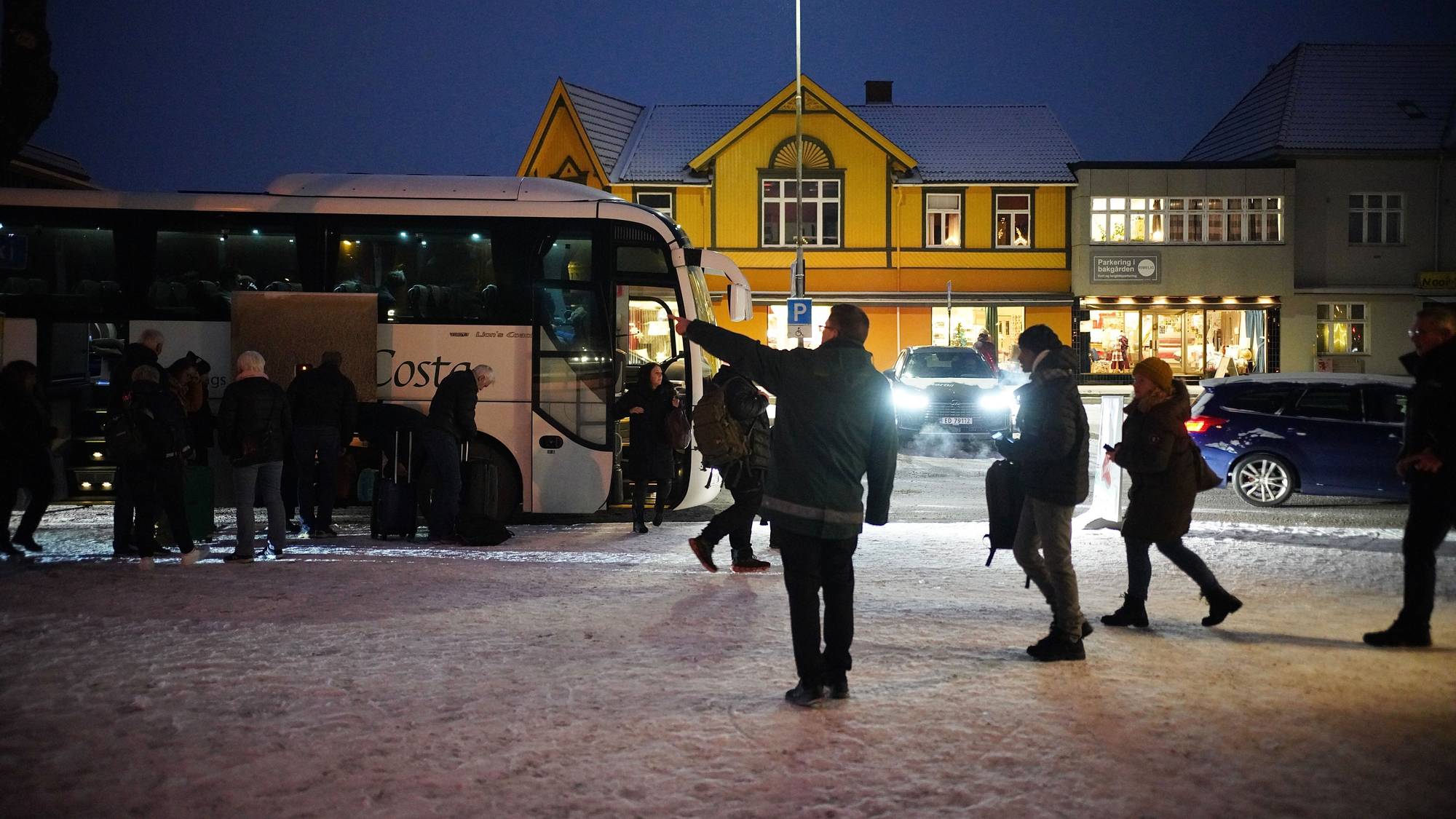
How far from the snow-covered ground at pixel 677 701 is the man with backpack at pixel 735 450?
0.95 feet

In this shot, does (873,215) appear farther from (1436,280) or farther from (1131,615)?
(1131,615)

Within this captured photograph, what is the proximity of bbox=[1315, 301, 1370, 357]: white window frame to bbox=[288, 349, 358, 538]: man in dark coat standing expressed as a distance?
3607 cm

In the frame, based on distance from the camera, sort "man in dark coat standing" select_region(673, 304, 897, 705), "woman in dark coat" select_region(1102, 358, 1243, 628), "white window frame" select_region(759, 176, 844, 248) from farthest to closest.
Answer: "white window frame" select_region(759, 176, 844, 248)
"woman in dark coat" select_region(1102, 358, 1243, 628)
"man in dark coat standing" select_region(673, 304, 897, 705)

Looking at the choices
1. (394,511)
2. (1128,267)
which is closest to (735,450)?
(394,511)

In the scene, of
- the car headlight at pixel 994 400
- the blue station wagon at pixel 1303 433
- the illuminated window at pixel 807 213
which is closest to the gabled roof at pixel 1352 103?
the illuminated window at pixel 807 213

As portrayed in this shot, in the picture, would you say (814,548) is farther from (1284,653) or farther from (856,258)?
(856,258)

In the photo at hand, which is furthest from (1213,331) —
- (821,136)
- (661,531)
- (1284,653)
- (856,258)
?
(1284,653)

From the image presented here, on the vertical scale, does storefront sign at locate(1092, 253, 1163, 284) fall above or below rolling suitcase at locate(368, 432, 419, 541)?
above

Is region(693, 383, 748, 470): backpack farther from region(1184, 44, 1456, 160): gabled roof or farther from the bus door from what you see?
region(1184, 44, 1456, 160): gabled roof

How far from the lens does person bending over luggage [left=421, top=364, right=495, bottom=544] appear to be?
418 inches

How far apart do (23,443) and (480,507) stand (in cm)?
381

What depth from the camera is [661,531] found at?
39.7ft

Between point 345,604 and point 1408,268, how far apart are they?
39831 millimetres

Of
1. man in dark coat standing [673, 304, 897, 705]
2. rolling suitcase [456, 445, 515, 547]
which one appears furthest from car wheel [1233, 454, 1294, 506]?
man in dark coat standing [673, 304, 897, 705]
